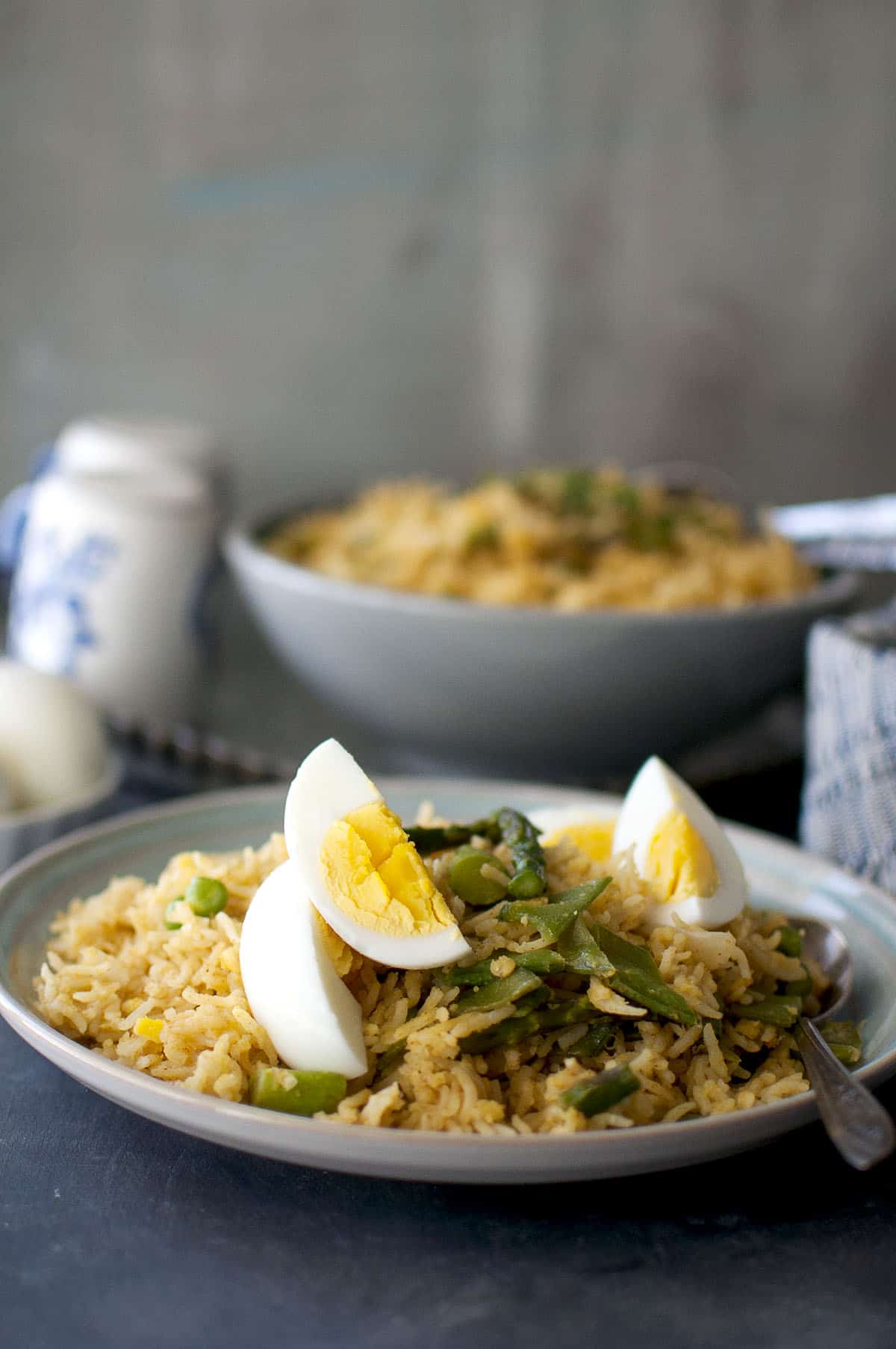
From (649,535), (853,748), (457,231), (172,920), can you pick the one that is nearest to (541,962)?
(172,920)

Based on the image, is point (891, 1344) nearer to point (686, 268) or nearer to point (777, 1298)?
point (777, 1298)

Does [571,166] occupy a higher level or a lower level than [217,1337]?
higher

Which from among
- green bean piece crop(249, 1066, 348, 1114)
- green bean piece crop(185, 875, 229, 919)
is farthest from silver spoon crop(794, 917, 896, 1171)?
green bean piece crop(185, 875, 229, 919)

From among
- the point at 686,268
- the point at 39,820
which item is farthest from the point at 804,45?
the point at 39,820

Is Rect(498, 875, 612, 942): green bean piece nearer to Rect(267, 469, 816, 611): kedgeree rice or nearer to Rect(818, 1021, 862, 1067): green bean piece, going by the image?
Rect(818, 1021, 862, 1067): green bean piece

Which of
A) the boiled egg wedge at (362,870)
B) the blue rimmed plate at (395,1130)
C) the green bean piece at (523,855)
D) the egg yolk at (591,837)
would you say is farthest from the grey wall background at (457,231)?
the boiled egg wedge at (362,870)

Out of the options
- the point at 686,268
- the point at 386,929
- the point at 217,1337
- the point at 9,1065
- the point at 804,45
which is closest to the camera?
the point at 217,1337
